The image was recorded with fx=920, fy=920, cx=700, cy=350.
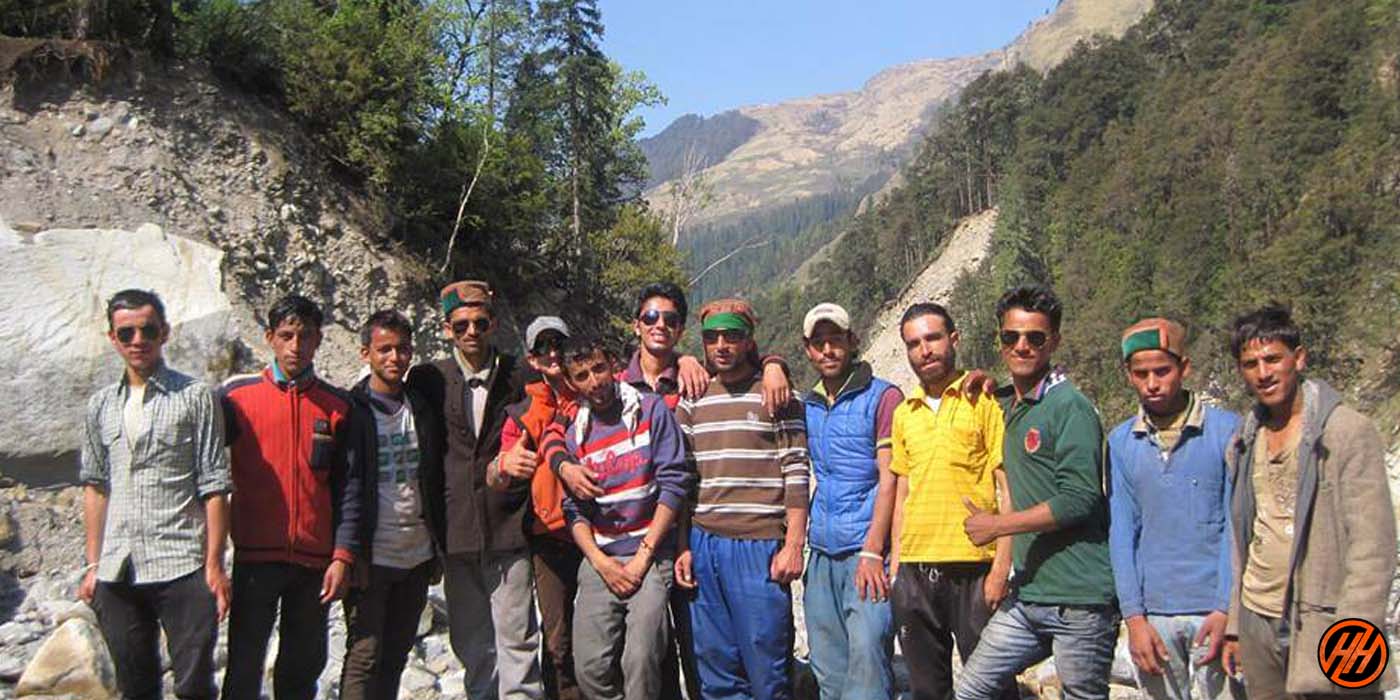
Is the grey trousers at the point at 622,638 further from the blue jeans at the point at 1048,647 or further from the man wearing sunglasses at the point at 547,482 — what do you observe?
the blue jeans at the point at 1048,647

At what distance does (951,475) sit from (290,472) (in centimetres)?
292

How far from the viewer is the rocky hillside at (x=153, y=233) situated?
8.56 meters

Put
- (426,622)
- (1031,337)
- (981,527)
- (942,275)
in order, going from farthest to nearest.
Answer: (942,275) → (426,622) → (1031,337) → (981,527)

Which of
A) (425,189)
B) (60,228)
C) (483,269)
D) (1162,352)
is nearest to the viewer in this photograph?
(1162,352)

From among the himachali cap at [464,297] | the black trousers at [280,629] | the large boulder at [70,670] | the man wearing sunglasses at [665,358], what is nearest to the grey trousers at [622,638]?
the man wearing sunglasses at [665,358]

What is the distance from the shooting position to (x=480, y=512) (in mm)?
4453

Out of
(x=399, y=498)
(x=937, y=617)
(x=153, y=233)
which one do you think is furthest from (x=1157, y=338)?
(x=153, y=233)

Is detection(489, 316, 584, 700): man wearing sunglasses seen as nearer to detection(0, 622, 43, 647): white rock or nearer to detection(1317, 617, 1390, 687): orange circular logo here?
detection(1317, 617, 1390, 687): orange circular logo

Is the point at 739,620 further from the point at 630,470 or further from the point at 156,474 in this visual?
the point at 156,474

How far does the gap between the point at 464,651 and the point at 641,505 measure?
1260 mm

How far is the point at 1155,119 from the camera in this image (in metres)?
49.2

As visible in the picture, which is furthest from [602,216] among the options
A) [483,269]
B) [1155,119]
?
[1155,119]

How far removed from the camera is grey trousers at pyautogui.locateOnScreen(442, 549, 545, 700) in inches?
174

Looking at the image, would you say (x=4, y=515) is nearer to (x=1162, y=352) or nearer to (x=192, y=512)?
(x=192, y=512)
